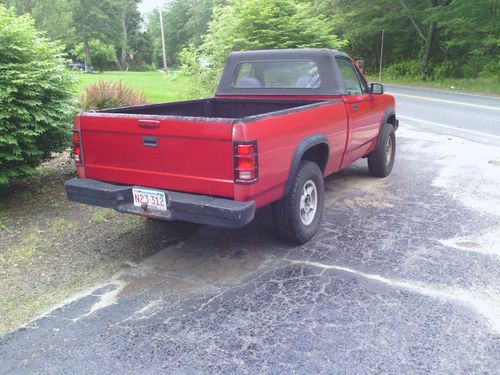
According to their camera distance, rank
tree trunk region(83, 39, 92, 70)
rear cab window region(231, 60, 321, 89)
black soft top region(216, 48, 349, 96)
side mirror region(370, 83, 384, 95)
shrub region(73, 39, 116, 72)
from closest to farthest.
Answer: black soft top region(216, 48, 349, 96) → rear cab window region(231, 60, 321, 89) → side mirror region(370, 83, 384, 95) → tree trunk region(83, 39, 92, 70) → shrub region(73, 39, 116, 72)

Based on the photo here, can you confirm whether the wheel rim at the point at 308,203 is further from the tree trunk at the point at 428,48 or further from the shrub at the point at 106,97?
the tree trunk at the point at 428,48

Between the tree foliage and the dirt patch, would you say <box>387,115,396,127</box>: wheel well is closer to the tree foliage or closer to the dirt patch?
the dirt patch

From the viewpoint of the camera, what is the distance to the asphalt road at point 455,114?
439 inches

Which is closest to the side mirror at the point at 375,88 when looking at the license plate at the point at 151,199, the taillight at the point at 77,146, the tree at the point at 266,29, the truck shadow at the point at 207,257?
the truck shadow at the point at 207,257

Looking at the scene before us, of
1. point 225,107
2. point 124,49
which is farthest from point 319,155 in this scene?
point 124,49

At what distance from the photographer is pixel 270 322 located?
3.32 m

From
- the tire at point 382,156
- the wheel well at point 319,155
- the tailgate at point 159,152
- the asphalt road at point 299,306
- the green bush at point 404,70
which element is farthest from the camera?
the green bush at point 404,70

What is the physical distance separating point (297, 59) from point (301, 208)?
2119 mm

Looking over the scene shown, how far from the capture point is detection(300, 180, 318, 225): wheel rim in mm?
4672

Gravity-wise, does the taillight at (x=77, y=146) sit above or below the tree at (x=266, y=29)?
below

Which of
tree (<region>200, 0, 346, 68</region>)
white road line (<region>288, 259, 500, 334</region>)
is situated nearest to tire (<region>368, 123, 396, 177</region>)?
white road line (<region>288, 259, 500, 334</region>)

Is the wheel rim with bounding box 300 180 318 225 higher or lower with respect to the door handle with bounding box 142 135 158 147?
lower

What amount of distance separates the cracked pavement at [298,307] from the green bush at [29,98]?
2.26m

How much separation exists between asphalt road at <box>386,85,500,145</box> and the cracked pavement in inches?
248
